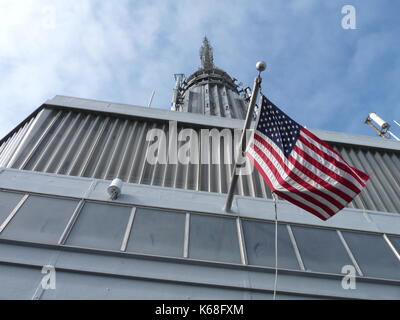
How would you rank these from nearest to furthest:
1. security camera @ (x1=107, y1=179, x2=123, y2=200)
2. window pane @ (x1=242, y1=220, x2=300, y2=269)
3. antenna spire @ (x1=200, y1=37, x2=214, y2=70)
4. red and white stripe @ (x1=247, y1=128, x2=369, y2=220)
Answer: red and white stripe @ (x1=247, y1=128, x2=369, y2=220), window pane @ (x1=242, y1=220, x2=300, y2=269), security camera @ (x1=107, y1=179, x2=123, y2=200), antenna spire @ (x1=200, y1=37, x2=214, y2=70)

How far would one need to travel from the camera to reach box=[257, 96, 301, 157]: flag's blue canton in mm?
6823

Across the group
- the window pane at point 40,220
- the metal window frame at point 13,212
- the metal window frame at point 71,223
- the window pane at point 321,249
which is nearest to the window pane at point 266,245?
the window pane at point 321,249

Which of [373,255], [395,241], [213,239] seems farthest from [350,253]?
[213,239]

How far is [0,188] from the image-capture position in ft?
26.3

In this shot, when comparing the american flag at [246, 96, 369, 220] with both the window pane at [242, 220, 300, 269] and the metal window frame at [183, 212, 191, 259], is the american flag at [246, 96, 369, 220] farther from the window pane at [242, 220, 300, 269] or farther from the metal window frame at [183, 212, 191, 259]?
the metal window frame at [183, 212, 191, 259]

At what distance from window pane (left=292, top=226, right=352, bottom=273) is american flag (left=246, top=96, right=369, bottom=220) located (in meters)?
1.33

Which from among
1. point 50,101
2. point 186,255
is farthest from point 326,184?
point 50,101

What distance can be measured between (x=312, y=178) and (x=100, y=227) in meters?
4.71

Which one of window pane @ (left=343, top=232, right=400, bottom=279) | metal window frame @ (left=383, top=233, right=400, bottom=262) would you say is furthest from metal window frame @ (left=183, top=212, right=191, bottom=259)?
metal window frame @ (left=383, top=233, right=400, bottom=262)

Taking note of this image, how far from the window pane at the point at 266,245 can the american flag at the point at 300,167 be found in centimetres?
136

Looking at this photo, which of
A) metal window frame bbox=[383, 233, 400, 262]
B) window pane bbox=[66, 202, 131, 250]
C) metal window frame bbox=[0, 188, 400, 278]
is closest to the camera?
window pane bbox=[66, 202, 131, 250]

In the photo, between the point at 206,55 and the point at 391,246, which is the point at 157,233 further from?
the point at 206,55

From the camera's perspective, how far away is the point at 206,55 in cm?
4866
